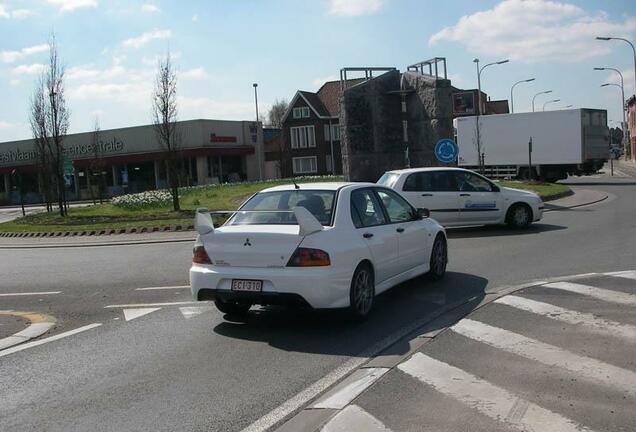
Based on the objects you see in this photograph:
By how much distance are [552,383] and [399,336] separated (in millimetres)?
1948

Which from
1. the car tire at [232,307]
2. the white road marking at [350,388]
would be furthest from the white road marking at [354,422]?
the car tire at [232,307]

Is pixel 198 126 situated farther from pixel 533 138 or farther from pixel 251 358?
pixel 251 358

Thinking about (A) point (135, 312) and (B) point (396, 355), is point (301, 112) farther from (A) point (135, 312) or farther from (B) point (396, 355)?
(B) point (396, 355)

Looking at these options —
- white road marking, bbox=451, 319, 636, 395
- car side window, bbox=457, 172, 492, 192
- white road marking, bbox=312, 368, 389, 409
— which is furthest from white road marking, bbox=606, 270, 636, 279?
car side window, bbox=457, 172, 492, 192

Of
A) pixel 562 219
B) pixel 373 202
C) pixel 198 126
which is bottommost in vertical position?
pixel 562 219

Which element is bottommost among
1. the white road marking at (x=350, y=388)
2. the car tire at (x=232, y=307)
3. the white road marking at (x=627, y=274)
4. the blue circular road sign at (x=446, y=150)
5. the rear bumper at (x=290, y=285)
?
the white road marking at (x=627, y=274)

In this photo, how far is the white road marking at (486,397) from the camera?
14.2ft

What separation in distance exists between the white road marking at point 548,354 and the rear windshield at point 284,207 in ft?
6.43

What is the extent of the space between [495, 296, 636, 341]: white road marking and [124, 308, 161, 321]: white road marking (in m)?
4.42

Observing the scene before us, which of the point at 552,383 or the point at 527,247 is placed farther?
the point at 527,247

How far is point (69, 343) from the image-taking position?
7270 mm

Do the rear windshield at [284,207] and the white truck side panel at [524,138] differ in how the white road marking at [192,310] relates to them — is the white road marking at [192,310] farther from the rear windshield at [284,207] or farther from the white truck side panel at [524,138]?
the white truck side panel at [524,138]

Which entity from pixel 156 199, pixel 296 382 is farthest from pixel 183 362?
pixel 156 199

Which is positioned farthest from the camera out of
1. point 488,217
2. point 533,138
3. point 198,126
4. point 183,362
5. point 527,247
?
point 198,126
